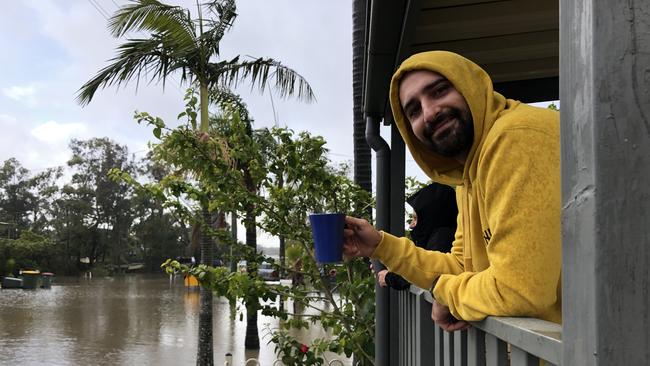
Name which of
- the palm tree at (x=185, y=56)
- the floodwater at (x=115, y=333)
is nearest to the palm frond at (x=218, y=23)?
the palm tree at (x=185, y=56)

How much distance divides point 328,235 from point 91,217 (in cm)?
6212

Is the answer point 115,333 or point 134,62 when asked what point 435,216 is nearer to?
point 134,62

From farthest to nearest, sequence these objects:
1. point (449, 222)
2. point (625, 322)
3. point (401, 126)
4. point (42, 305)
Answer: point (42, 305) < point (449, 222) < point (401, 126) < point (625, 322)

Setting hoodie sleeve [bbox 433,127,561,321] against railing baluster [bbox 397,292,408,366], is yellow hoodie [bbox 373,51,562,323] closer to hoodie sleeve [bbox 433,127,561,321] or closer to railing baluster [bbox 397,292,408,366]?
hoodie sleeve [bbox 433,127,561,321]

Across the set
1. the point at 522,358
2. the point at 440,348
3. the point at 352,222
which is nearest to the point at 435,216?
the point at 352,222

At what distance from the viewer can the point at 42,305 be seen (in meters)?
23.7

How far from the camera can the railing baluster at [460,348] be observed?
1.34 m

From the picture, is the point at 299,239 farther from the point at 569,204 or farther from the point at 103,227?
the point at 103,227

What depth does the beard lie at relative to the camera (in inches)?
53.5

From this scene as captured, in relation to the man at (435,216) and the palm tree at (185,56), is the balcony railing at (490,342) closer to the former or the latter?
the man at (435,216)

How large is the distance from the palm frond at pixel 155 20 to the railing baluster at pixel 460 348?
9307 millimetres

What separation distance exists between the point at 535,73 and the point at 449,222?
123 cm

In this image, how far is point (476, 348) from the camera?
1.25 m

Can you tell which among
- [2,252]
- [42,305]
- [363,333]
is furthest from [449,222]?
[2,252]
